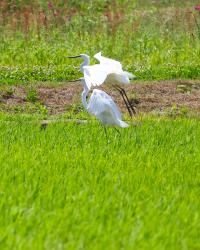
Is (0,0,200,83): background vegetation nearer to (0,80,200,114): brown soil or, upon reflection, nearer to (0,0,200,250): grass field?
(0,0,200,250): grass field

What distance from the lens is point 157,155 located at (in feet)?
18.0

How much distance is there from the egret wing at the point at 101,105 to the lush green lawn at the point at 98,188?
197 millimetres

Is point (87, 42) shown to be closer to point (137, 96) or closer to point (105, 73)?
point (137, 96)

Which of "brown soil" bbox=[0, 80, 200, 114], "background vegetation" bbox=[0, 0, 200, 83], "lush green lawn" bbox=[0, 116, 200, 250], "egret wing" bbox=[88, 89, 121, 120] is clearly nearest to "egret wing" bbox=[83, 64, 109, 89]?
"egret wing" bbox=[88, 89, 121, 120]

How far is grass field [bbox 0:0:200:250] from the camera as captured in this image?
3537mm

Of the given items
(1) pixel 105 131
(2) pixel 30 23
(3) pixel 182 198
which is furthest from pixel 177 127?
(2) pixel 30 23

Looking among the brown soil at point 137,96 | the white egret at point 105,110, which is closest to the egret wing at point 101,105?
the white egret at point 105,110

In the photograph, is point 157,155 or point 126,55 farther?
point 126,55

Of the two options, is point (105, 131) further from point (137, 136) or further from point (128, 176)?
point (128, 176)

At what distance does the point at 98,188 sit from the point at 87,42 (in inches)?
291

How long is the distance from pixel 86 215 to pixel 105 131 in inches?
115

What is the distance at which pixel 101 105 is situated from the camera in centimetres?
632

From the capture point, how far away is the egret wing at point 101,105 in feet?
20.7

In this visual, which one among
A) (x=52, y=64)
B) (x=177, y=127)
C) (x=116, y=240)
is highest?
(x=116, y=240)
